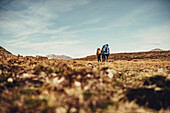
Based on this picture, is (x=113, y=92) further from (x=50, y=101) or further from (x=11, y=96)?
(x=11, y=96)

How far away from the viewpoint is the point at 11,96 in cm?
200

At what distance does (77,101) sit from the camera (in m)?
2.02

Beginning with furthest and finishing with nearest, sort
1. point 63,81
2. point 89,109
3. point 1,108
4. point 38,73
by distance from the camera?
point 38,73 < point 63,81 < point 89,109 < point 1,108

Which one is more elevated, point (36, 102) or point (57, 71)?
point (57, 71)

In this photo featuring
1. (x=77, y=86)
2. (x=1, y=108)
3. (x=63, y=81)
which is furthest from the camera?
(x=63, y=81)

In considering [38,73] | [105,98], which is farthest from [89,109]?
[38,73]

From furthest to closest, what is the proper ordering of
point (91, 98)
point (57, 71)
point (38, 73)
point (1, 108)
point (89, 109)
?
point (57, 71) → point (38, 73) → point (91, 98) → point (89, 109) → point (1, 108)

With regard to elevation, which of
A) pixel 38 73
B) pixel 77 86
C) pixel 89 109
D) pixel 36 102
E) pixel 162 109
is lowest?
pixel 162 109

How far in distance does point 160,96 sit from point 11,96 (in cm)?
333

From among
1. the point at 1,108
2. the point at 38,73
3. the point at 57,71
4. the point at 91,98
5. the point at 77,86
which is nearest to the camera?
the point at 1,108

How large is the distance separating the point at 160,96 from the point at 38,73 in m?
3.24

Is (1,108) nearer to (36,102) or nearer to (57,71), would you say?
(36,102)

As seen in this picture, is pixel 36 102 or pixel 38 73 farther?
pixel 38 73

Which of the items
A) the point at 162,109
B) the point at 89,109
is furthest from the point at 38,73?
the point at 162,109
